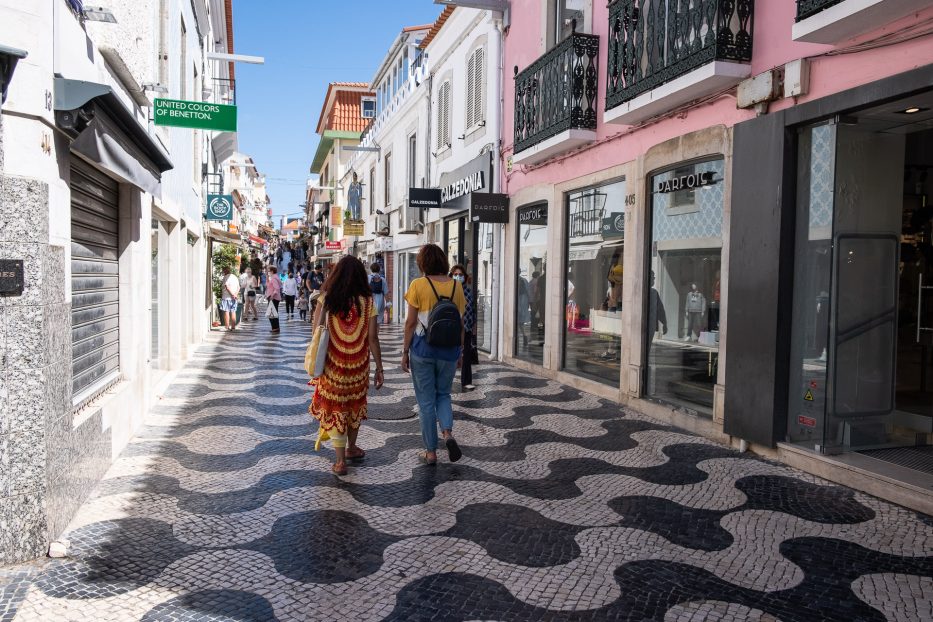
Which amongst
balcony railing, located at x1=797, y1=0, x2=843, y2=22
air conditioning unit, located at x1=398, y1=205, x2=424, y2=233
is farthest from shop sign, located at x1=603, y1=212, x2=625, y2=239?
air conditioning unit, located at x1=398, y1=205, x2=424, y2=233

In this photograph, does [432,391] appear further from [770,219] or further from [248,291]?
[248,291]

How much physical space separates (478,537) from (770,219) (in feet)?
12.6

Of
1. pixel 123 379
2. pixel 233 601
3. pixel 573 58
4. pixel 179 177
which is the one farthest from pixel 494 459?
pixel 179 177

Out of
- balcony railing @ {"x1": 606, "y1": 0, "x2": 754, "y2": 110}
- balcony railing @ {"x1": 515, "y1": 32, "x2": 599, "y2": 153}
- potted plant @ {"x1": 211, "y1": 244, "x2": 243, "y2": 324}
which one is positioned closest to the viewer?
balcony railing @ {"x1": 606, "y1": 0, "x2": 754, "y2": 110}

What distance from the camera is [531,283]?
40.6 ft

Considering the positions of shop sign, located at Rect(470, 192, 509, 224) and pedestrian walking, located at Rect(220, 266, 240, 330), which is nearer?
shop sign, located at Rect(470, 192, 509, 224)

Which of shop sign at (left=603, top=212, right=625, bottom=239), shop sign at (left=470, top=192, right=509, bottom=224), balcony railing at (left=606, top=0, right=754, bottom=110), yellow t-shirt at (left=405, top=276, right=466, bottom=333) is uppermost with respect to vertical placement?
balcony railing at (left=606, top=0, right=754, bottom=110)

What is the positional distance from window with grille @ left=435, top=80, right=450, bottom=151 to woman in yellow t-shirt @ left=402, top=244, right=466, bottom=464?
11997mm

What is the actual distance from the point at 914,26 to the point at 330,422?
4986 millimetres

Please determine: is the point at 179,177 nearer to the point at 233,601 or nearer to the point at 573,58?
the point at 573,58

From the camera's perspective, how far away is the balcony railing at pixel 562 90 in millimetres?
9742

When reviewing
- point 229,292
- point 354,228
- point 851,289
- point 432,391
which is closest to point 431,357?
point 432,391

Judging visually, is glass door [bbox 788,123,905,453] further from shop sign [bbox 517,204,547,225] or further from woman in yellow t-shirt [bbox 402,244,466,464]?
shop sign [bbox 517,204,547,225]

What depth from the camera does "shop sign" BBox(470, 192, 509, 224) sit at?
1277 centimetres
